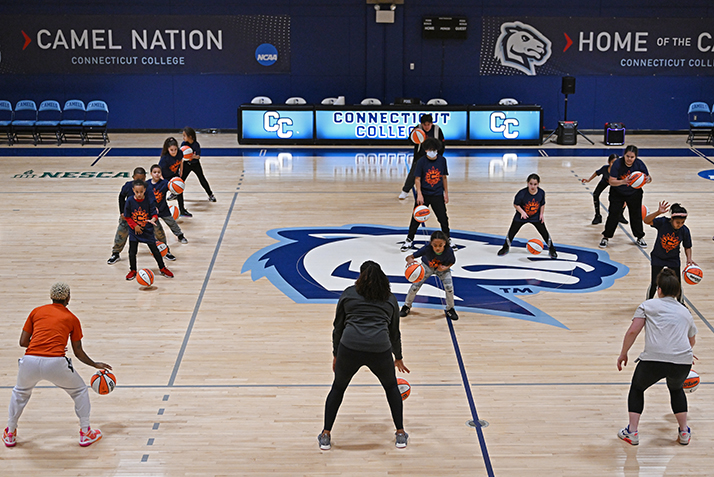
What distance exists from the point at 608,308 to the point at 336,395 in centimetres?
492

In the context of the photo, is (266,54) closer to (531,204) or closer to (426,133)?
(426,133)

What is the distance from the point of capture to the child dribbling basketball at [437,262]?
9031 millimetres

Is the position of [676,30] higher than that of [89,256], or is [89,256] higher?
[676,30]

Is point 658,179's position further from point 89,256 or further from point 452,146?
point 89,256

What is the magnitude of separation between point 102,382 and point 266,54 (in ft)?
59.2

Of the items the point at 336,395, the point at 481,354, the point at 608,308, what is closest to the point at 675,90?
the point at 608,308

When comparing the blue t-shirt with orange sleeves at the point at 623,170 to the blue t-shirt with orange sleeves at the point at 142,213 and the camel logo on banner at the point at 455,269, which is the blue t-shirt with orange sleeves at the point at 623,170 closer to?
the camel logo on banner at the point at 455,269

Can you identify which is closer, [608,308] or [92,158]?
[608,308]

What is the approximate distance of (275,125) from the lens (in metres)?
21.9

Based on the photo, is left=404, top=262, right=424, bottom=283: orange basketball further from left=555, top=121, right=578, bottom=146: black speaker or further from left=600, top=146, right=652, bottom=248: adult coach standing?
left=555, top=121, right=578, bottom=146: black speaker

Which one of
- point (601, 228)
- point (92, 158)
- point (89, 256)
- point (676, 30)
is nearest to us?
point (89, 256)

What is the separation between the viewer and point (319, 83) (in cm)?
2394

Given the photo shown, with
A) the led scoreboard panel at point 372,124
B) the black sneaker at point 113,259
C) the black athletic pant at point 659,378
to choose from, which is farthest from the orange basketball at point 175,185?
the led scoreboard panel at point 372,124

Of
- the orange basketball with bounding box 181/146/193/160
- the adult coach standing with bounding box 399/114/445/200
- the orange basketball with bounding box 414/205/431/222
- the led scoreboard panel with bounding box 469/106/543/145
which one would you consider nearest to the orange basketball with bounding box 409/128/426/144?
the adult coach standing with bounding box 399/114/445/200
